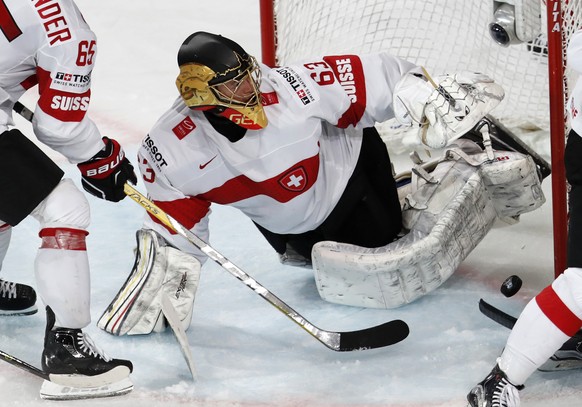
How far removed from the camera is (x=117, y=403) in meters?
2.57

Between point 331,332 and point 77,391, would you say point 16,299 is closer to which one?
point 77,391

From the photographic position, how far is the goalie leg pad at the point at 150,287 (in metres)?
2.84

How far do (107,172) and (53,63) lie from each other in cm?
31

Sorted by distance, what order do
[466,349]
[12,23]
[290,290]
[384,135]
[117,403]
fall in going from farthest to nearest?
[384,135] → [290,290] → [466,349] → [117,403] → [12,23]

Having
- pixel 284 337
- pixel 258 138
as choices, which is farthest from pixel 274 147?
pixel 284 337

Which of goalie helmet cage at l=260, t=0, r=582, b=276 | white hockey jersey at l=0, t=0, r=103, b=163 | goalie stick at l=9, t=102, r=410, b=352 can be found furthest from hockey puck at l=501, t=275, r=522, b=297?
white hockey jersey at l=0, t=0, r=103, b=163

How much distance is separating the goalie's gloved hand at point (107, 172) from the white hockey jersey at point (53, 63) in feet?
0.18

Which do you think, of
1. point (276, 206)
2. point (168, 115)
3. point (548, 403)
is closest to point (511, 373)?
point (548, 403)

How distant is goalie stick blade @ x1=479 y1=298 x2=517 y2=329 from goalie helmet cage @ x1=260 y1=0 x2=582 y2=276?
3.45ft

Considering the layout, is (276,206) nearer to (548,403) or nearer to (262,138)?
(262,138)

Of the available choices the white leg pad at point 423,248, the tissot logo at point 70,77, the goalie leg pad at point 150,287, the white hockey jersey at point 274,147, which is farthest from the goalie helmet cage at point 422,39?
the tissot logo at point 70,77

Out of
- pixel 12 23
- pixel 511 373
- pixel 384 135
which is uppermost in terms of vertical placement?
pixel 12 23

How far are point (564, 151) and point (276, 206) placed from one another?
72 centimetres

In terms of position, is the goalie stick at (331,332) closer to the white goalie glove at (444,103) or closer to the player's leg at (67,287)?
the player's leg at (67,287)
